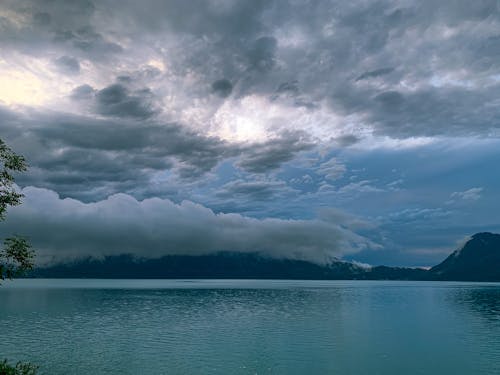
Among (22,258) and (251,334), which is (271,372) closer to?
(251,334)

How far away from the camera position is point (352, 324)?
114938mm

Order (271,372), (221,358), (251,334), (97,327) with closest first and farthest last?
(271,372) → (221,358) → (251,334) → (97,327)

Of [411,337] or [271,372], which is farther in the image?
[411,337]

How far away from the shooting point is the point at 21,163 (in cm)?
3130

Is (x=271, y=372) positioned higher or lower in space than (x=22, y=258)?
lower

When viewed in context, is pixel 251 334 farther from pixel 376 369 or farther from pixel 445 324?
pixel 445 324

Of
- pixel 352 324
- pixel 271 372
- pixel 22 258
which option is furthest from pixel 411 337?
pixel 22 258

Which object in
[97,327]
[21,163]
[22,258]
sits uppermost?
[21,163]

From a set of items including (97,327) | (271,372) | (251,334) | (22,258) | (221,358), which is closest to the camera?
(22,258)

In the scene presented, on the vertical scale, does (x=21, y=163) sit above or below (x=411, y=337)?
above

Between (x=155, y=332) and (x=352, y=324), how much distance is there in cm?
5876

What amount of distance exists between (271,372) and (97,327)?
65.8m

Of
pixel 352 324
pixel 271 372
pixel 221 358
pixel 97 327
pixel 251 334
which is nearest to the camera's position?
pixel 271 372

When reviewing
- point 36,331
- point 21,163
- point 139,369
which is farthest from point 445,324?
point 21,163
